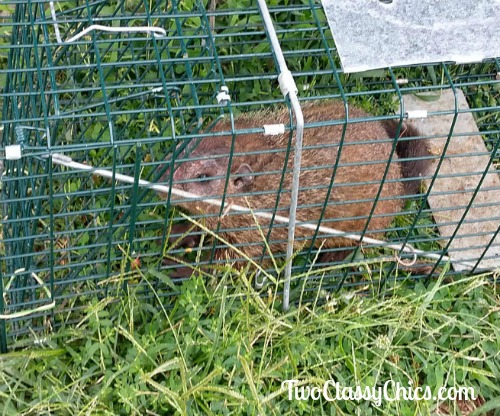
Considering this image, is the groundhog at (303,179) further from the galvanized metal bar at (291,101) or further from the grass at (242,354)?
the galvanized metal bar at (291,101)

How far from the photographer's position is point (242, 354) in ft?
9.02

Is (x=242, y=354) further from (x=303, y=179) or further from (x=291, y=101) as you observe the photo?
(x=291, y=101)

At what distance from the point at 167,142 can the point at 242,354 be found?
116 cm

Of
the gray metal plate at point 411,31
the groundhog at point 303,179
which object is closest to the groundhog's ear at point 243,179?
the groundhog at point 303,179

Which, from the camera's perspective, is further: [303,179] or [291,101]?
[303,179]

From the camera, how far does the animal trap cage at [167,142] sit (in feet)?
8.19

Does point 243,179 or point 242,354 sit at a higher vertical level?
point 243,179

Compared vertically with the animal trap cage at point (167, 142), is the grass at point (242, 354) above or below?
below

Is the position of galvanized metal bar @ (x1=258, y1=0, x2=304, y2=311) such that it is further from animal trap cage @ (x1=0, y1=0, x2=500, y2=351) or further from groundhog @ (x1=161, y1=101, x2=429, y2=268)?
groundhog @ (x1=161, y1=101, x2=429, y2=268)

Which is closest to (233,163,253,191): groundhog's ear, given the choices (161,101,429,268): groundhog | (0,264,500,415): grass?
(161,101,429,268): groundhog

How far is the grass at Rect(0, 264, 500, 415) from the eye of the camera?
2.64m

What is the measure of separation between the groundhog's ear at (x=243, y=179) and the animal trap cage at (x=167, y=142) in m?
0.04

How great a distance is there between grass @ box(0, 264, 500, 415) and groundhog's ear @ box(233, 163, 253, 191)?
0.41 m

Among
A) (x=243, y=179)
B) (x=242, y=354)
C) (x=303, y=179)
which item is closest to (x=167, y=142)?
(x=243, y=179)
